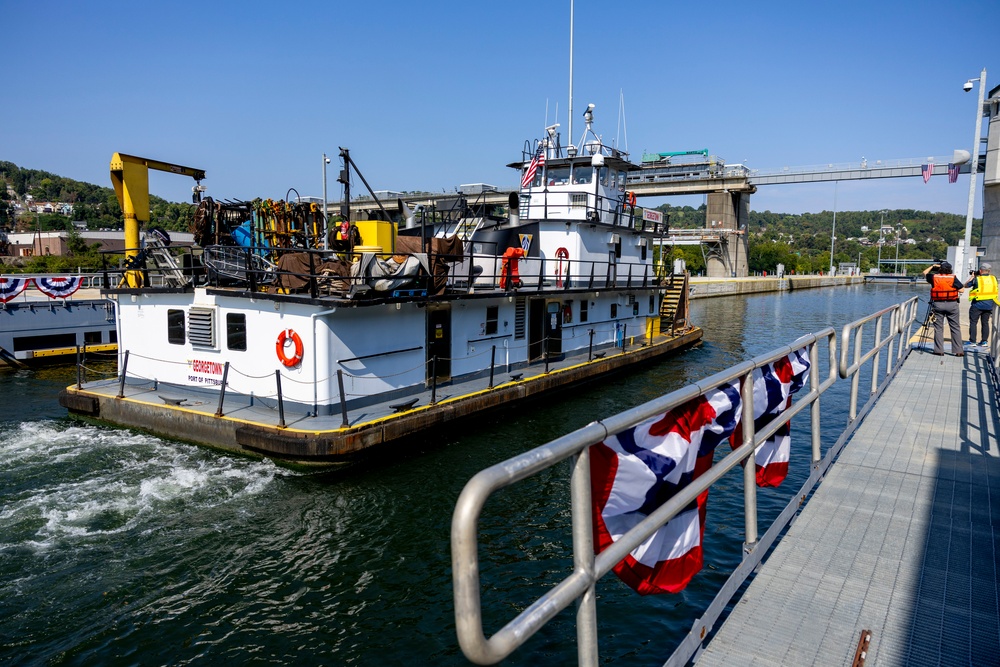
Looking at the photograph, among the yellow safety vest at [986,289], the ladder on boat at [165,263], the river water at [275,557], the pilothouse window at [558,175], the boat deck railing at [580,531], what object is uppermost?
the pilothouse window at [558,175]

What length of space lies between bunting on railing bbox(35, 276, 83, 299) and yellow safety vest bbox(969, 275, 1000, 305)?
28.7 m

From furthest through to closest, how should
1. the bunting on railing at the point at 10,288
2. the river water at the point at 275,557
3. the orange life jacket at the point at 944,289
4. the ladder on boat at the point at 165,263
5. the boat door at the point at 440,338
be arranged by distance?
the bunting on railing at the point at 10,288, the boat door at the point at 440,338, the ladder on boat at the point at 165,263, the orange life jacket at the point at 944,289, the river water at the point at 275,557

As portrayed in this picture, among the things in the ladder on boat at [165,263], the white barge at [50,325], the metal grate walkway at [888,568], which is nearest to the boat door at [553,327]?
the ladder on boat at [165,263]

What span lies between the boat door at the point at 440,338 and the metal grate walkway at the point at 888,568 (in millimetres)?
9444

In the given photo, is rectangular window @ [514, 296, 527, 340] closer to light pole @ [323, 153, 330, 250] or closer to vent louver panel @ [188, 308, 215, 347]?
light pole @ [323, 153, 330, 250]

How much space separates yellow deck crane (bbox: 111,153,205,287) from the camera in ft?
48.8

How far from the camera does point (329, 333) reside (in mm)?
11789

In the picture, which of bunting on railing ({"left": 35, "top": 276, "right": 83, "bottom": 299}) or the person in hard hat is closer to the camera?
the person in hard hat

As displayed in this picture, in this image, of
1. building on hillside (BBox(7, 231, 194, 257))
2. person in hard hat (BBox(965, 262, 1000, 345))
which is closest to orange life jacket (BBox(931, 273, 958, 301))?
person in hard hat (BBox(965, 262, 1000, 345))

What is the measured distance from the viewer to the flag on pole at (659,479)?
8.50ft

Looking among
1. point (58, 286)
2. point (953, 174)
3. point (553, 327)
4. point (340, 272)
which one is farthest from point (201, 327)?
point (953, 174)

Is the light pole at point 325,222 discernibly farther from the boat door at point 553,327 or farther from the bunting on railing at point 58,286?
the bunting on railing at point 58,286

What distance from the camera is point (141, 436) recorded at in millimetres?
12883

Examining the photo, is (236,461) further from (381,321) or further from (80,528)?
(381,321)
